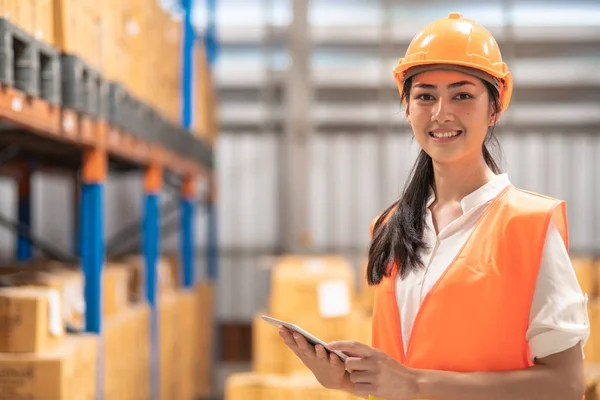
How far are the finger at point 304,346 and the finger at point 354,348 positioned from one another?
0.08 m

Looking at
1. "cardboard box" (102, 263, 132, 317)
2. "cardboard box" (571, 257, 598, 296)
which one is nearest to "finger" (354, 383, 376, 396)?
"cardboard box" (102, 263, 132, 317)

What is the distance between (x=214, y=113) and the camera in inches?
533

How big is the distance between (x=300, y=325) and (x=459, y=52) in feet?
15.3

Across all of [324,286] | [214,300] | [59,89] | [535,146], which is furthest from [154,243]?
[535,146]

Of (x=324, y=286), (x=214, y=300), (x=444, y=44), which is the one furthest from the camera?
(x=214, y=300)

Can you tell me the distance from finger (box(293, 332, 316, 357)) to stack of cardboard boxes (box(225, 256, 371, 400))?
112 inches

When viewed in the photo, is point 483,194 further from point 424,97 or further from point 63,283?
point 63,283

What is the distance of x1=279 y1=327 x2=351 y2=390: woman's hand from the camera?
2062mm

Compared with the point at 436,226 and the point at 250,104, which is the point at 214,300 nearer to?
the point at 250,104

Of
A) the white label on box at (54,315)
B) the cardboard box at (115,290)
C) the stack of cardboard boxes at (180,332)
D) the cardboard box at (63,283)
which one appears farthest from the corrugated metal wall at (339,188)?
the white label on box at (54,315)

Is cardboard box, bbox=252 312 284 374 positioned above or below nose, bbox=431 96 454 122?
below

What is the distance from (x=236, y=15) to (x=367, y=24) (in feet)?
8.56

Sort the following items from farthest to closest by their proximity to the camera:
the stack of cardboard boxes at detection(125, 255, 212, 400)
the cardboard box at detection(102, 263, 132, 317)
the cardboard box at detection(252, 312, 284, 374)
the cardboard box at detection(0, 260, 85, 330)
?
the stack of cardboard boxes at detection(125, 255, 212, 400) < the cardboard box at detection(102, 263, 132, 317) < the cardboard box at detection(252, 312, 284, 374) < the cardboard box at detection(0, 260, 85, 330)

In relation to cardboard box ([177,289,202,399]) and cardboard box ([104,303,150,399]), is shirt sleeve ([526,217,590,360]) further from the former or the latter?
cardboard box ([177,289,202,399])
